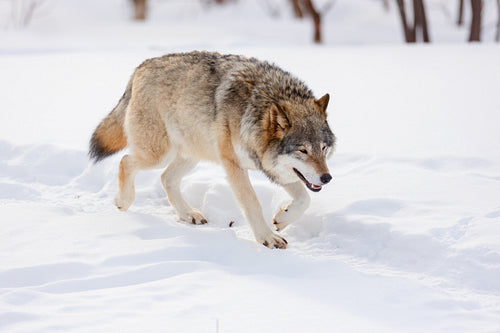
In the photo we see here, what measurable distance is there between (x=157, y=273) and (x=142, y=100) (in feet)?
6.16

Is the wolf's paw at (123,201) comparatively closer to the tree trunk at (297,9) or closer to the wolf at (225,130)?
the wolf at (225,130)

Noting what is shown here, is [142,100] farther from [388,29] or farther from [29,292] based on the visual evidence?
[388,29]

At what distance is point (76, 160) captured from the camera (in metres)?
6.05

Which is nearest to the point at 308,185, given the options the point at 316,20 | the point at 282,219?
the point at 282,219

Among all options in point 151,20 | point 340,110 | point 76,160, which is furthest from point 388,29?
point 76,160

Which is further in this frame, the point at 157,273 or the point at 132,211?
the point at 132,211

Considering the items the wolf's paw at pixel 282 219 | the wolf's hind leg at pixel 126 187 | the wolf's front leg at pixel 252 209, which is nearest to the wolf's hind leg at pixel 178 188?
the wolf's hind leg at pixel 126 187

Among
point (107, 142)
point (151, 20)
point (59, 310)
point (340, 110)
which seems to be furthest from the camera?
point (151, 20)

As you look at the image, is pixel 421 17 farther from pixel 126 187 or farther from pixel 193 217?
pixel 126 187

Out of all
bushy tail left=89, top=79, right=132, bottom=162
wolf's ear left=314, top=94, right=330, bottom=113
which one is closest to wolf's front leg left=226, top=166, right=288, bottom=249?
wolf's ear left=314, top=94, right=330, bottom=113

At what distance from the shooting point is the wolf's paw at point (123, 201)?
15.9 ft

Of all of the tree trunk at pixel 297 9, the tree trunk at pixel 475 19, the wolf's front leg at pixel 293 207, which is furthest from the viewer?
the tree trunk at pixel 297 9

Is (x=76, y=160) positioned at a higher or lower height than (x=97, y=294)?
lower

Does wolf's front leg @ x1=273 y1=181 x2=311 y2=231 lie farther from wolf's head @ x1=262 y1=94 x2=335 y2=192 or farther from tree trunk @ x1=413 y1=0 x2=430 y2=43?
tree trunk @ x1=413 y1=0 x2=430 y2=43
